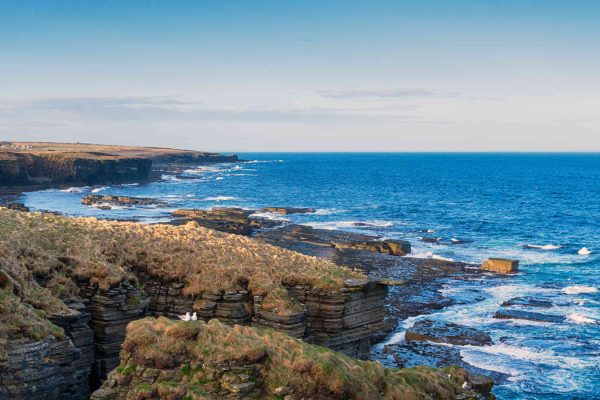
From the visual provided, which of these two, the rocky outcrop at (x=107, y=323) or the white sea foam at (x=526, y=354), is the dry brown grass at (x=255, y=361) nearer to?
the rocky outcrop at (x=107, y=323)

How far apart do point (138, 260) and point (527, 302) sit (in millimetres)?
39747

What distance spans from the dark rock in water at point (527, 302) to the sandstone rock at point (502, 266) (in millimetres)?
11850

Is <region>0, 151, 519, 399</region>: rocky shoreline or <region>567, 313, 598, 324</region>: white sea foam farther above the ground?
<region>0, 151, 519, 399</region>: rocky shoreline

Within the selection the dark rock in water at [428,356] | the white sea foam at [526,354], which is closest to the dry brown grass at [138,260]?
the dark rock in water at [428,356]

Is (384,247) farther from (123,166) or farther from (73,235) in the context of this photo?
(123,166)

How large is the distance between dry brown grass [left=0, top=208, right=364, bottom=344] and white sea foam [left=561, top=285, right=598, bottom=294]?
3860cm

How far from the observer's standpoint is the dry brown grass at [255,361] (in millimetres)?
20641

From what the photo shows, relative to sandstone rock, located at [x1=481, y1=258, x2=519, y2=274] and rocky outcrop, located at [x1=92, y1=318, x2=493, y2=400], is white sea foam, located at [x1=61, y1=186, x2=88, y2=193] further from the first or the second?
rocky outcrop, located at [x1=92, y1=318, x2=493, y2=400]

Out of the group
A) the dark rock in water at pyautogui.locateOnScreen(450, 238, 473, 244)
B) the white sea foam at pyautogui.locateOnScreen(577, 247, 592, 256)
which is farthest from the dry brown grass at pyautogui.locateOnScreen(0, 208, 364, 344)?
the white sea foam at pyautogui.locateOnScreen(577, 247, 592, 256)

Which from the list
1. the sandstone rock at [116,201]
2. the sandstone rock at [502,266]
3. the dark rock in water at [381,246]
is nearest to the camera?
the sandstone rock at [502,266]

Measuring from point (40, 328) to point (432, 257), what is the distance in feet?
205

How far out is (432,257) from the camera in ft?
258

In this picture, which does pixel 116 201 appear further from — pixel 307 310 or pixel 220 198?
pixel 307 310

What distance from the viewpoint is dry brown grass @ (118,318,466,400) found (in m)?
20.6
